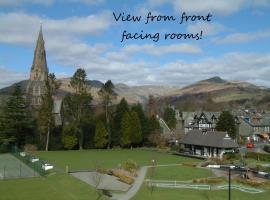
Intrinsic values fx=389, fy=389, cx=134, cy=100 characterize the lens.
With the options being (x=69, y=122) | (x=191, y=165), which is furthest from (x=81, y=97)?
(x=191, y=165)

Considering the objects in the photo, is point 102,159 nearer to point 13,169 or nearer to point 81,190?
point 13,169

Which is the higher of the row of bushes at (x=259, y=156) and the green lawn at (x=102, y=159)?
the row of bushes at (x=259, y=156)

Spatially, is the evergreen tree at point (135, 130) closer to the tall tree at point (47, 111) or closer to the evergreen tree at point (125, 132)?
the evergreen tree at point (125, 132)

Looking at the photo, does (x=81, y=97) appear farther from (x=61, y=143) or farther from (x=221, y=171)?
(x=221, y=171)

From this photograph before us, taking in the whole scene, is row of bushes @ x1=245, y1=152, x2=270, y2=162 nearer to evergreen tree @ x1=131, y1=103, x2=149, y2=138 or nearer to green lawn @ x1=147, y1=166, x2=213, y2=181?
green lawn @ x1=147, y1=166, x2=213, y2=181

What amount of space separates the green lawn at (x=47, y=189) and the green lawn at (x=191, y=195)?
3967mm

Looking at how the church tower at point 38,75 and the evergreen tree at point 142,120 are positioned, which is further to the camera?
the church tower at point 38,75

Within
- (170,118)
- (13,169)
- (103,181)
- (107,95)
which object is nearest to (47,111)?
(107,95)

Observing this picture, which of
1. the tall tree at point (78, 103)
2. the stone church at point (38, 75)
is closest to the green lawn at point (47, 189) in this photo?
the tall tree at point (78, 103)

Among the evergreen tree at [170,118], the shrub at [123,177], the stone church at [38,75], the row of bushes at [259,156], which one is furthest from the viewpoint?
the stone church at [38,75]

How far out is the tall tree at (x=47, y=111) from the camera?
64.0 metres

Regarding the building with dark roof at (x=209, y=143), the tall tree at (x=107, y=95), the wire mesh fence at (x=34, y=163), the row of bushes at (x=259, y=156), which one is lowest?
the wire mesh fence at (x=34, y=163)

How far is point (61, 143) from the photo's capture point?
67.0m

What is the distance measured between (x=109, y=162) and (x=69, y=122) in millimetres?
19264
